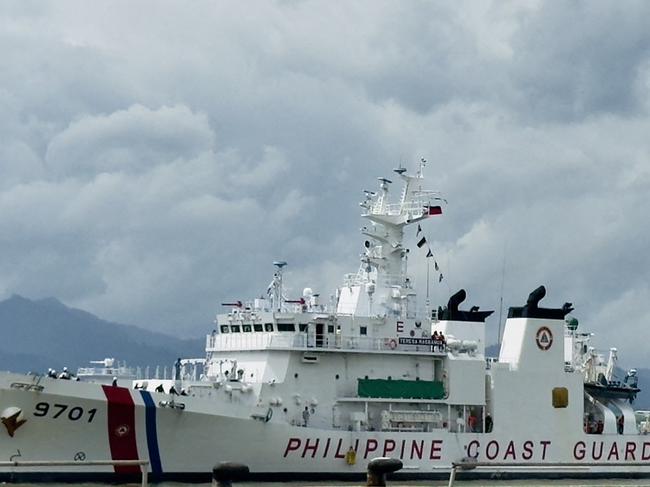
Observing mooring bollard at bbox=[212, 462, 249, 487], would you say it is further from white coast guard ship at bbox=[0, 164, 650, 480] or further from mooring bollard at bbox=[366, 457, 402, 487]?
white coast guard ship at bbox=[0, 164, 650, 480]

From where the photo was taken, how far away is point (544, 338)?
3691 centimetres

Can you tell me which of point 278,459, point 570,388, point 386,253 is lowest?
point 278,459

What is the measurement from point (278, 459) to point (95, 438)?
16.4 ft

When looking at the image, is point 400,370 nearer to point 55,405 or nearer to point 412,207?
point 412,207

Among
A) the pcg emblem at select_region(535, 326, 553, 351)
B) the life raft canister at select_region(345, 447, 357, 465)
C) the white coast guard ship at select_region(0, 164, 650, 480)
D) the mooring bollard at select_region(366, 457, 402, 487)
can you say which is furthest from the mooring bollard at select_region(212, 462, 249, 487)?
the pcg emblem at select_region(535, 326, 553, 351)

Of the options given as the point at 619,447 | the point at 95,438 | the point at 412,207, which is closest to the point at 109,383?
the point at 95,438

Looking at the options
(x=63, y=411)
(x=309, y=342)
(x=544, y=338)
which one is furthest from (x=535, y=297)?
(x=63, y=411)

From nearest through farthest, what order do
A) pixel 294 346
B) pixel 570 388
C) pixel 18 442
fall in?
pixel 18 442 → pixel 294 346 → pixel 570 388

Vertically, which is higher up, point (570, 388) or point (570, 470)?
point (570, 388)

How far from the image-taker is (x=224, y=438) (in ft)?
102

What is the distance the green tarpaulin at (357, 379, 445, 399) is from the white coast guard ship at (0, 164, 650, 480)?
40 millimetres

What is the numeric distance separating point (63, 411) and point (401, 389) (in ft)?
32.0

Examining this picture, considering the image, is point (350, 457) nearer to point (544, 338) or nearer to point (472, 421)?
point (472, 421)

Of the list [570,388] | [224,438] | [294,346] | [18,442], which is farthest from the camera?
[570,388]
